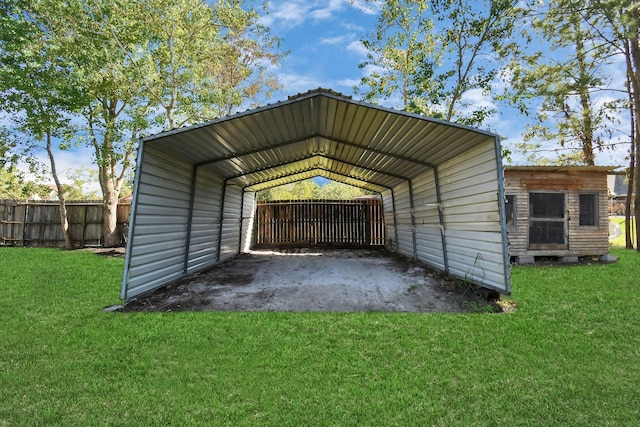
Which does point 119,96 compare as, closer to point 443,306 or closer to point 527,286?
point 443,306

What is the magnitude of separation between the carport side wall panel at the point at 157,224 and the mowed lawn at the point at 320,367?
0.66 metres

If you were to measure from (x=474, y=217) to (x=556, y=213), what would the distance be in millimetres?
5451

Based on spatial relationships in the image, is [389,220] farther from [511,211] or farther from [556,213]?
[556,213]

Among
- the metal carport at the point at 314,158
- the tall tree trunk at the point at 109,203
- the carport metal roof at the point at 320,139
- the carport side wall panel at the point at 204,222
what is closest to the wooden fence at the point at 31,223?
the tall tree trunk at the point at 109,203

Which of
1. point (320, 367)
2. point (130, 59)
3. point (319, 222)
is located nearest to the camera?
point (320, 367)

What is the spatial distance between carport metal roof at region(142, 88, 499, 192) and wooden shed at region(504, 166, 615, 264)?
3.21 meters

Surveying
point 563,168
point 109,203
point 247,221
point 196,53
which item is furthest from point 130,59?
point 563,168

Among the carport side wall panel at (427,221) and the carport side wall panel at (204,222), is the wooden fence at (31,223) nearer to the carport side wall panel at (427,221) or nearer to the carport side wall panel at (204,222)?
the carport side wall panel at (204,222)

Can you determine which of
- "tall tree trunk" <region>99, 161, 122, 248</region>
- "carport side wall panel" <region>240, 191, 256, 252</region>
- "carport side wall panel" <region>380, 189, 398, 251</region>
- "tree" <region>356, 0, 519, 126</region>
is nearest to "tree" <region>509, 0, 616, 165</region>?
"tree" <region>356, 0, 519, 126</region>

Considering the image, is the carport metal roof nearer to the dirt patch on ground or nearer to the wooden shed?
the dirt patch on ground

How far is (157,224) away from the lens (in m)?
5.25

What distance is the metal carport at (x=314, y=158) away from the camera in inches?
186

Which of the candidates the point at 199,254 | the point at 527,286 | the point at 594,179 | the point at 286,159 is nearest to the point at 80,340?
the point at 199,254

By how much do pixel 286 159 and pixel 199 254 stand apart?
125 inches
